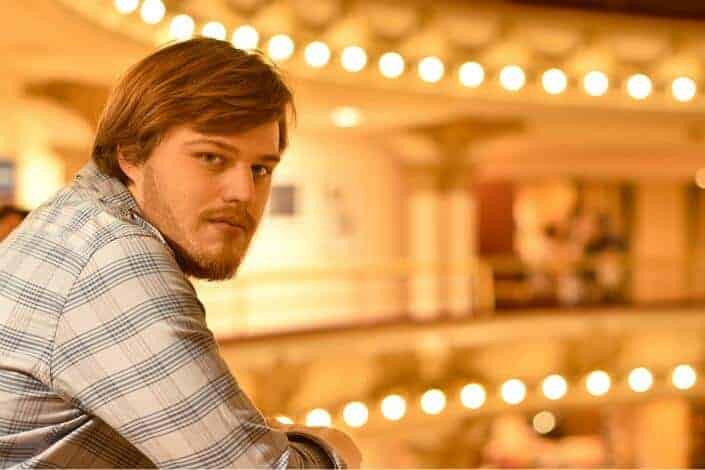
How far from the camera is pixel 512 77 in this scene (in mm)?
9359

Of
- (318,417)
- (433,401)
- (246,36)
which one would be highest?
(246,36)

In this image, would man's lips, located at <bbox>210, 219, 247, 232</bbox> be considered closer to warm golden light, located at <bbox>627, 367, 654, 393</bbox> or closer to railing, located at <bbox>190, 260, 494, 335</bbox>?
railing, located at <bbox>190, 260, 494, 335</bbox>

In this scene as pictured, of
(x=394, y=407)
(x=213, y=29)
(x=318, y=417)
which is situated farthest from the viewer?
Result: (x=394, y=407)

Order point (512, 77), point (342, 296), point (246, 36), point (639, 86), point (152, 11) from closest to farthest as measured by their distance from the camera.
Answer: point (152, 11) < point (246, 36) < point (512, 77) < point (639, 86) < point (342, 296)

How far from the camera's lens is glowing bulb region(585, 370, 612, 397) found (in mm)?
11945

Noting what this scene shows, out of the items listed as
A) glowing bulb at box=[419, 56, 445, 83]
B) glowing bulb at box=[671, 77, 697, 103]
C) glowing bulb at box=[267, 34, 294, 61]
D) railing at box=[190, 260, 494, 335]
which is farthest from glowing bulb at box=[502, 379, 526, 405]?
glowing bulb at box=[267, 34, 294, 61]

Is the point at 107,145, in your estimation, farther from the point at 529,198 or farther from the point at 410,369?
the point at 529,198

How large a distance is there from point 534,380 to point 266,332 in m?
3.80

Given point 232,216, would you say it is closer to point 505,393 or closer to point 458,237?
point 505,393

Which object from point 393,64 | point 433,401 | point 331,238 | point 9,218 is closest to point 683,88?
point 393,64

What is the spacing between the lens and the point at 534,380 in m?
11.8

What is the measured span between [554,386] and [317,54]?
5.61 metres

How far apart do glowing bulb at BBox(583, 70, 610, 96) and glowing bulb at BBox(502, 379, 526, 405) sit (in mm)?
3805

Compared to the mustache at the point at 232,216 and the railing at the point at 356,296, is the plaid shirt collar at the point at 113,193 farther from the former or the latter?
the railing at the point at 356,296
